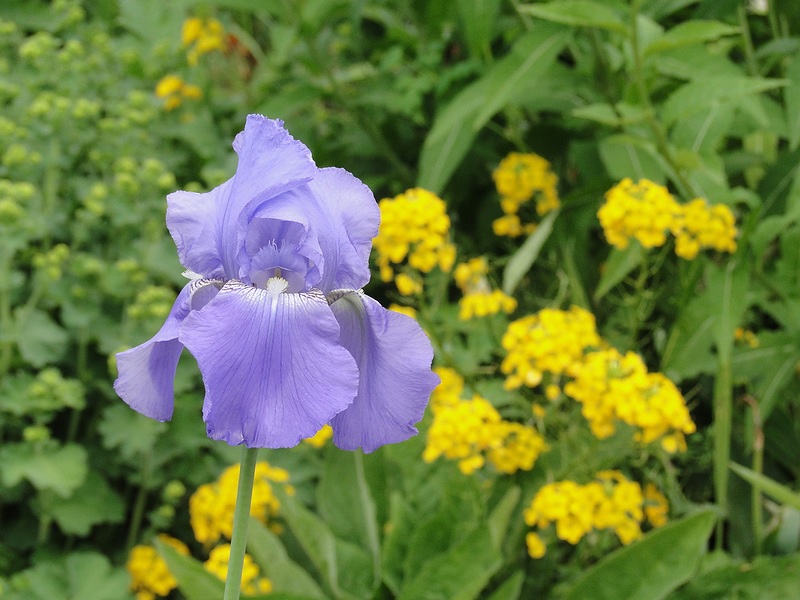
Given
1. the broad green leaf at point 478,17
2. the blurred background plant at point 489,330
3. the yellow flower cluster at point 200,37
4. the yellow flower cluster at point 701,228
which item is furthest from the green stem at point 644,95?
the yellow flower cluster at point 200,37

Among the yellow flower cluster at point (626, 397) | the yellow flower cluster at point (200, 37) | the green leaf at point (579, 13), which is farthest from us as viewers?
the yellow flower cluster at point (200, 37)

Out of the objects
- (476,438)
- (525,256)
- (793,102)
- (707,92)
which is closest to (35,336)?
(476,438)

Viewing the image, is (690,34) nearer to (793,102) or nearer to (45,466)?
(793,102)

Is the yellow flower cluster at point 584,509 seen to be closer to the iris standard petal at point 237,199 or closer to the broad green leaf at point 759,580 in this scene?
the broad green leaf at point 759,580

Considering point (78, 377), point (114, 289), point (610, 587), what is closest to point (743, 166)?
point (610, 587)

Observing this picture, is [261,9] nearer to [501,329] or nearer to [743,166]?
[501,329]

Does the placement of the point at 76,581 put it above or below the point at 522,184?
below

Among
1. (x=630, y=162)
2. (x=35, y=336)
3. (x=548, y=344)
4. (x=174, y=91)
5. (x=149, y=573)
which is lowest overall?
(x=149, y=573)
